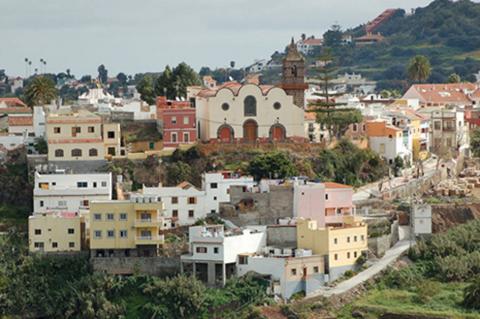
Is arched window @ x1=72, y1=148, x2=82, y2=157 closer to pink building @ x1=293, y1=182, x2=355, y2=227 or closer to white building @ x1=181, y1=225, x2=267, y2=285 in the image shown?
white building @ x1=181, y1=225, x2=267, y2=285

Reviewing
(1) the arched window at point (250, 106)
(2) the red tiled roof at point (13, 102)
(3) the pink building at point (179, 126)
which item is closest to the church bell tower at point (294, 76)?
(1) the arched window at point (250, 106)

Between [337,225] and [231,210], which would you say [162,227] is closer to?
→ [231,210]

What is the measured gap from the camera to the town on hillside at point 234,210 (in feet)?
147

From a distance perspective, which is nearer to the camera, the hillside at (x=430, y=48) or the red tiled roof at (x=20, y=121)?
the red tiled roof at (x=20, y=121)

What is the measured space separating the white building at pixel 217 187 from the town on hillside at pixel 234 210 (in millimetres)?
56

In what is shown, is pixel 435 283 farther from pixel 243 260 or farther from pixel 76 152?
pixel 76 152

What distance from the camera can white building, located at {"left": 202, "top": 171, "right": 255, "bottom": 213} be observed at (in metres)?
49.1

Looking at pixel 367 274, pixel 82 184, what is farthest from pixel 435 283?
pixel 82 184

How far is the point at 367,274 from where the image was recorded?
152ft

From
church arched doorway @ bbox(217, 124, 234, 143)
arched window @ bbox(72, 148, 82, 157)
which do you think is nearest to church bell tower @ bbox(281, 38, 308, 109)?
church arched doorway @ bbox(217, 124, 234, 143)

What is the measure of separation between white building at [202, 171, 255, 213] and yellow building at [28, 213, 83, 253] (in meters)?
4.59

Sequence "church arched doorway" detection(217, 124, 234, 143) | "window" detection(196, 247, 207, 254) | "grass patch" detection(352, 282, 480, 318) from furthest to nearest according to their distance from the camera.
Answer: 1. "church arched doorway" detection(217, 124, 234, 143)
2. "window" detection(196, 247, 207, 254)
3. "grass patch" detection(352, 282, 480, 318)

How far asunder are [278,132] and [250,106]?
4.82 ft

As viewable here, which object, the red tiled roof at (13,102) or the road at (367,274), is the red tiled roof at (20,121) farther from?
the road at (367,274)
